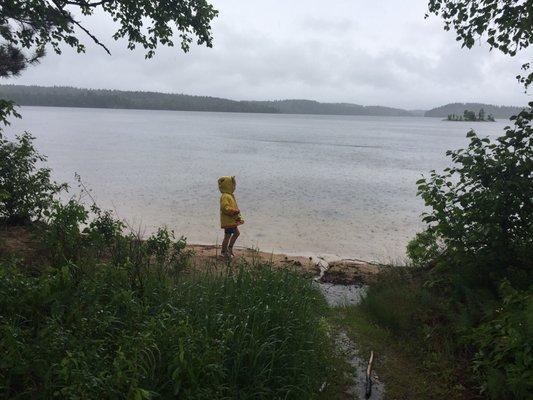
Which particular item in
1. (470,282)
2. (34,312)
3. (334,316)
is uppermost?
(34,312)

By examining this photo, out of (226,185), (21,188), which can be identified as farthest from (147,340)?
(226,185)

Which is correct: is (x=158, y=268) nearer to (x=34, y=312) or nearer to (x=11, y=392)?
(x=34, y=312)

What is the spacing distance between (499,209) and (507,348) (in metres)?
1.91

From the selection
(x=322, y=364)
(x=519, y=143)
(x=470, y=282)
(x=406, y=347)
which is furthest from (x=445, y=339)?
(x=519, y=143)

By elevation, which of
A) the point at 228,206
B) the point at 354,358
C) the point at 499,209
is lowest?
the point at 354,358

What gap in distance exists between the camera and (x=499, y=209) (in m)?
5.11

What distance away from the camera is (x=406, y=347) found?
5.11 m

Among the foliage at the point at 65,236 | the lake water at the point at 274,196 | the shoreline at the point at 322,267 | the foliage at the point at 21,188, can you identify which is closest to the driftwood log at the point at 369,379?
the foliage at the point at 65,236

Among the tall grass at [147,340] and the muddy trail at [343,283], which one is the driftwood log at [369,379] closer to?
the muddy trail at [343,283]

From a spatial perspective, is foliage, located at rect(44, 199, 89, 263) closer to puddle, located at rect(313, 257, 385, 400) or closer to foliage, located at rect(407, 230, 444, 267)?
puddle, located at rect(313, 257, 385, 400)

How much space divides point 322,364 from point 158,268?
193cm

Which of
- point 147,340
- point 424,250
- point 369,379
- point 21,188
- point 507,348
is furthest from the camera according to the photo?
point 21,188

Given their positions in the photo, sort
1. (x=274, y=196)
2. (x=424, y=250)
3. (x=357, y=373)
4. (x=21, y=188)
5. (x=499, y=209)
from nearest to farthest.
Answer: (x=357, y=373) → (x=499, y=209) → (x=424, y=250) → (x=21, y=188) → (x=274, y=196)

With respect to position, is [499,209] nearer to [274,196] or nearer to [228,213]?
[228,213]
